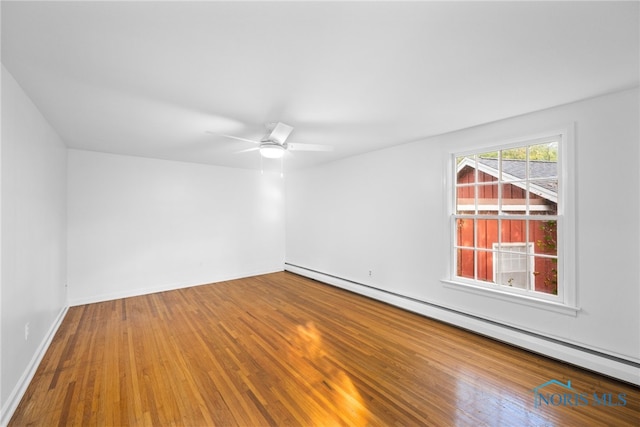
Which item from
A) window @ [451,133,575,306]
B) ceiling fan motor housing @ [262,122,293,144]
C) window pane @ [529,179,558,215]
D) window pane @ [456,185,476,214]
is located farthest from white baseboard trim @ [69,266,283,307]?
window pane @ [529,179,558,215]

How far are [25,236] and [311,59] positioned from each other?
2.91 m

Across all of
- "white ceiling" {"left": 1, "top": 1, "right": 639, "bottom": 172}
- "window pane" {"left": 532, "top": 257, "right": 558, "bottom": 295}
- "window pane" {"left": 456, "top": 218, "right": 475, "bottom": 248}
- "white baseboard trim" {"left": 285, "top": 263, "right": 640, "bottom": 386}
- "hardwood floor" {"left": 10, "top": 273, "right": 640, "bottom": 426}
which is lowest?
"hardwood floor" {"left": 10, "top": 273, "right": 640, "bottom": 426}

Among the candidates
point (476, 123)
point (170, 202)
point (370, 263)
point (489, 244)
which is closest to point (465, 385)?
point (489, 244)

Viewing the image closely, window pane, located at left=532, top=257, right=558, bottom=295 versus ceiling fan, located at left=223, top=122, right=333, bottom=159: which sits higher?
ceiling fan, located at left=223, top=122, right=333, bottom=159

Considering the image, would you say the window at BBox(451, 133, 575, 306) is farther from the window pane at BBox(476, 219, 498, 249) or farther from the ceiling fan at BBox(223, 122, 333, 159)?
the ceiling fan at BBox(223, 122, 333, 159)

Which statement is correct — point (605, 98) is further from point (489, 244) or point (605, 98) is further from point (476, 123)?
point (489, 244)

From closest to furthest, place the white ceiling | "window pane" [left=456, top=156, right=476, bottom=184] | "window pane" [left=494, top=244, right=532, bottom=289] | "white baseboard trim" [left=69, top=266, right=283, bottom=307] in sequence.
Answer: the white ceiling < "window pane" [left=494, top=244, right=532, bottom=289] < "window pane" [left=456, top=156, right=476, bottom=184] < "white baseboard trim" [left=69, top=266, right=283, bottom=307]

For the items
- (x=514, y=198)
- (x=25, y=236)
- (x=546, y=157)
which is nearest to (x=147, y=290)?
(x=25, y=236)

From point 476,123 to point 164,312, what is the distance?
493 centimetres

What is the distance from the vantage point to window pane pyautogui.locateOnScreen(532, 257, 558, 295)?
107 inches

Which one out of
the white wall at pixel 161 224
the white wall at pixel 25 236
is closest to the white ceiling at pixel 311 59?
the white wall at pixel 25 236

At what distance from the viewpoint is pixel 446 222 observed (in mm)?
3490

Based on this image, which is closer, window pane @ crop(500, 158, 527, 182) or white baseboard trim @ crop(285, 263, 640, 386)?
white baseboard trim @ crop(285, 263, 640, 386)

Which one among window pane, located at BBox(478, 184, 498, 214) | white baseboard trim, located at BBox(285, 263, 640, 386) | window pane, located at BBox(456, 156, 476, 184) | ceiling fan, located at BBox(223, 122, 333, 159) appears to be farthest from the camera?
window pane, located at BBox(456, 156, 476, 184)
